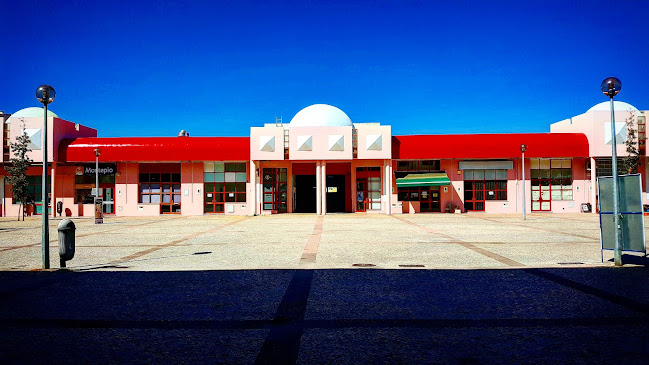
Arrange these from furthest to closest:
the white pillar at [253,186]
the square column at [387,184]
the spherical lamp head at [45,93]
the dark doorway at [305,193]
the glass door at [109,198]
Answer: the dark doorway at [305,193] < the glass door at [109,198] < the white pillar at [253,186] < the square column at [387,184] < the spherical lamp head at [45,93]

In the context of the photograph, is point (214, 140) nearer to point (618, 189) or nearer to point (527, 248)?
point (527, 248)

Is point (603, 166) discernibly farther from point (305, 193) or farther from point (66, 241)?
point (66, 241)

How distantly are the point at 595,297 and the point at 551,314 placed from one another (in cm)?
138

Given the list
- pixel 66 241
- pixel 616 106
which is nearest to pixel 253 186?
pixel 66 241

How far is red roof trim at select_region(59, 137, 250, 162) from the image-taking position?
32.2m

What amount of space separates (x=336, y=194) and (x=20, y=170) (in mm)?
22397

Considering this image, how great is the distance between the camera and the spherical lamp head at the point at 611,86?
32.2ft

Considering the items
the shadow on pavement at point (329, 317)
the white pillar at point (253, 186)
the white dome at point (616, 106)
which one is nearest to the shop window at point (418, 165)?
the white pillar at point (253, 186)

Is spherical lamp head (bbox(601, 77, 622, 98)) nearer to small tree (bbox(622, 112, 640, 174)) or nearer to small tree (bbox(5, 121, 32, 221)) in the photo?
small tree (bbox(622, 112, 640, 174))

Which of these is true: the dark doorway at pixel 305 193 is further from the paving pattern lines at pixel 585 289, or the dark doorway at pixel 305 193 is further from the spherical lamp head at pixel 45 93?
the paving pattern lines at pixel 585 289

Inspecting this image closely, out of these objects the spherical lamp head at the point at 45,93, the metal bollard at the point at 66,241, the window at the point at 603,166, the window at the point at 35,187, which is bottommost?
the metal bollard at the point at 66,241

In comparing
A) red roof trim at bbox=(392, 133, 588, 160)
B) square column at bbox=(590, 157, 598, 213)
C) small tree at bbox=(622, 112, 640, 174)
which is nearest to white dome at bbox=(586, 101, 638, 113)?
small tree at bbox=(622, 112, 640, 174)

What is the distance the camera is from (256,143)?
104 ft

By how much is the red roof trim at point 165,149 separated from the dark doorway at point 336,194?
7.30 meters
